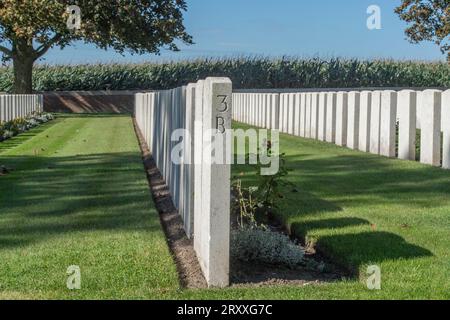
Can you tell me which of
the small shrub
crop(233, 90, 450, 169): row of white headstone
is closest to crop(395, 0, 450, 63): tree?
crop(233, 90, 450, 169): row of white headstone

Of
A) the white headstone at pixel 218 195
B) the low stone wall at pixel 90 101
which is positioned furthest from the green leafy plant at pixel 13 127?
the low stone wall at pixel 90 101

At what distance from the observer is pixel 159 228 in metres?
8.20

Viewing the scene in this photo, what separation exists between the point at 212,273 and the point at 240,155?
9980 millimetres

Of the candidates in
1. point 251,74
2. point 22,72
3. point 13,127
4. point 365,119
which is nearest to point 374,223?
point 365,119

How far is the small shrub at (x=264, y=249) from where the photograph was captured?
22.3 feet

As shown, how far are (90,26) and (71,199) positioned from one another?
2827 centimetres

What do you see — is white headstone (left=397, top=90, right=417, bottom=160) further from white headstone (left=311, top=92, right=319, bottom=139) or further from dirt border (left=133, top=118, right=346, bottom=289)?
dirt border (left=133, top=118, right=346, bottom=289)

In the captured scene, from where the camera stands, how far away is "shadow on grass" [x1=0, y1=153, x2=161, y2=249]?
8.25 meters

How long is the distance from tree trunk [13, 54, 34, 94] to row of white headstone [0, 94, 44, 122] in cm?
221

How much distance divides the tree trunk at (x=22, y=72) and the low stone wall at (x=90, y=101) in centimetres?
789
